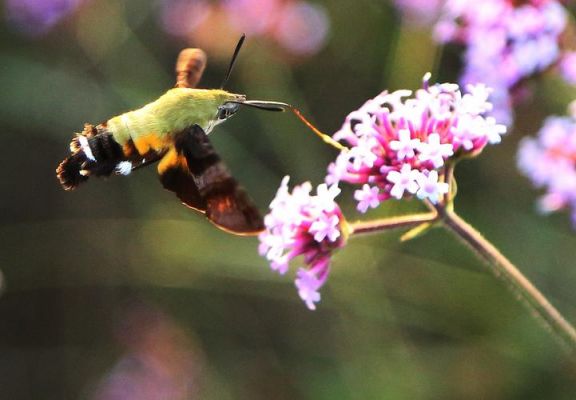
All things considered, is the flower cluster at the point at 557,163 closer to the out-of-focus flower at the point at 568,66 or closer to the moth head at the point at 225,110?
the out-of-focus flower at the point at 568,66

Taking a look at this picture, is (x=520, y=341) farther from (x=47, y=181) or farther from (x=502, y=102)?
(x=47, y=181)

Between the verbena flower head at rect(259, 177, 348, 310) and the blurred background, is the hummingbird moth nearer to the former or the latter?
the verbena flower head at rect(259, 177, 348, 310)

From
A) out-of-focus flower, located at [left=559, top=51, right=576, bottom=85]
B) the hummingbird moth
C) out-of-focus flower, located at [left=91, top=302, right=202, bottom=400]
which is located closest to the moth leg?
the hummingbird moth

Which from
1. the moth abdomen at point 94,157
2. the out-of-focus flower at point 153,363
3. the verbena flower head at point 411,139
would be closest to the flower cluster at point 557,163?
the verbena flower head at point 411,139

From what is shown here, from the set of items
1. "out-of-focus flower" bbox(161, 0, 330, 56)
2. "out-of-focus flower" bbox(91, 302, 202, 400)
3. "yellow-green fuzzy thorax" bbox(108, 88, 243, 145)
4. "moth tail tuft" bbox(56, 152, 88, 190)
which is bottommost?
"out-of-focus flower" bbox(91, 302, 202, 400)

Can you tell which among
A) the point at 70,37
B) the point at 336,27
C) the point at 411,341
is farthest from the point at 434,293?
the point at 70,37

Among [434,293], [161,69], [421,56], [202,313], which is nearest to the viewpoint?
[421,56]
